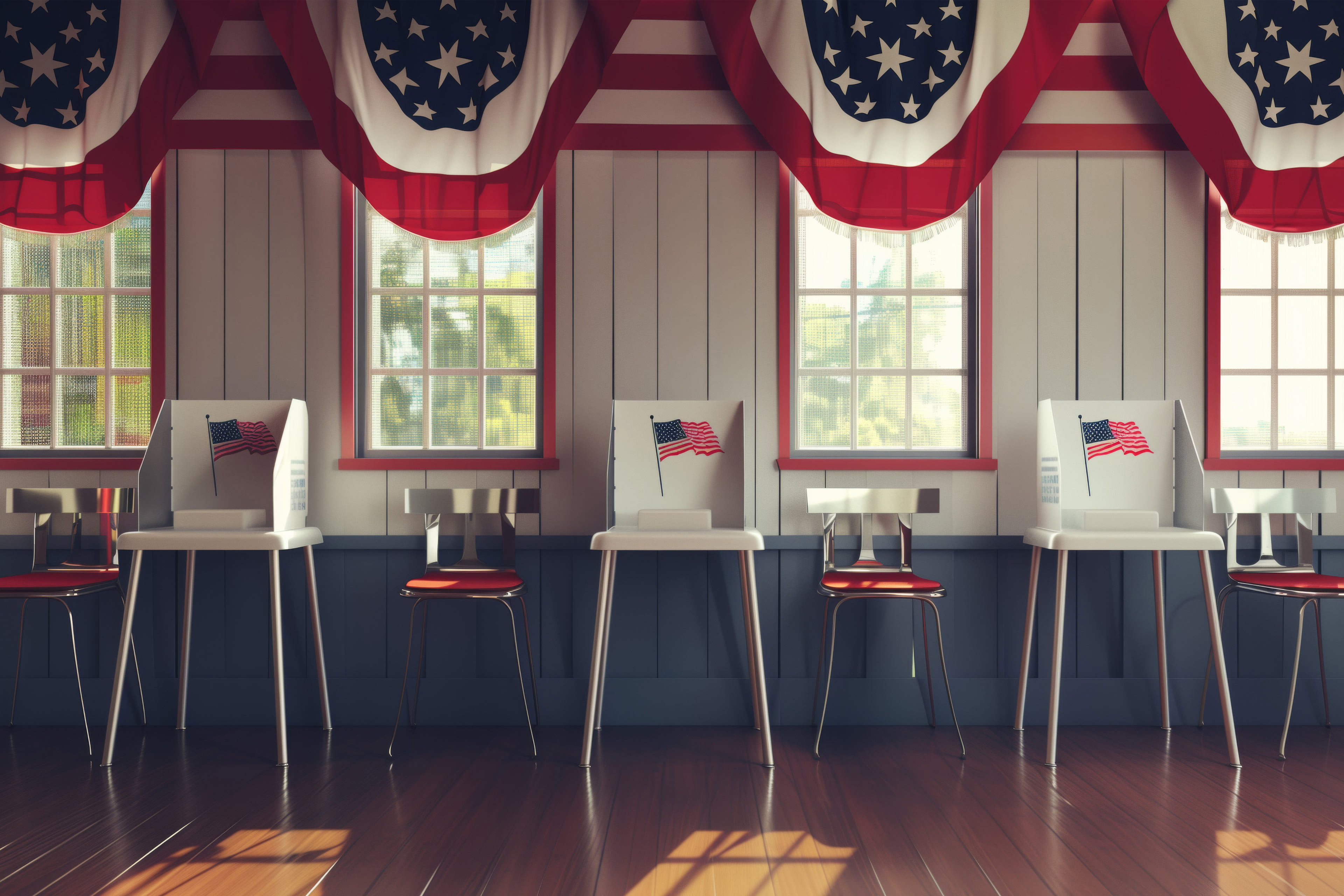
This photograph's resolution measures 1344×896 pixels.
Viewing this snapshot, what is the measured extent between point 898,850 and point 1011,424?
71.8 inches

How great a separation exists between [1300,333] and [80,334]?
16.8 ft

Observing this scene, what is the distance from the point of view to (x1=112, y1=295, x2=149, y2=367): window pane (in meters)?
3.22

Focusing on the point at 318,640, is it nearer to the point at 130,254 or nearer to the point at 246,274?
the point at 246,274

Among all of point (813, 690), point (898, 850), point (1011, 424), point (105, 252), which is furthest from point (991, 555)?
point (105, 252)

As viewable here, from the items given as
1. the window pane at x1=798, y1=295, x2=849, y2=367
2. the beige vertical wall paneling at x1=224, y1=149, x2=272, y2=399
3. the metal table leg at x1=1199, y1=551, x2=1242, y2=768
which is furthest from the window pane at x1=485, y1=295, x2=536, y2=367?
the metal table leg at x1=1199, y1=551, x2=1242, y2=768

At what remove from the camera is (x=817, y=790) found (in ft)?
7.80

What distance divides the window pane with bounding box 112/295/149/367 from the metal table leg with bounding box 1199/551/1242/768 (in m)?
4.18

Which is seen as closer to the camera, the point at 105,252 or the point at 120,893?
the point at 120,893

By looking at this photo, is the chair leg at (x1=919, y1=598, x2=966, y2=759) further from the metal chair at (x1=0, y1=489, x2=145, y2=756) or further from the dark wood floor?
the metal chair at (x1=0, y1=489, x2=145, y2=756)

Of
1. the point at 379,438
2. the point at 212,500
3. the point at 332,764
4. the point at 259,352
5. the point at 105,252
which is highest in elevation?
the point at 105,252

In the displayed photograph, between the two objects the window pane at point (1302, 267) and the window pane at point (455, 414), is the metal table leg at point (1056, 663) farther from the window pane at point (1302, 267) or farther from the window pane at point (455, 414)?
the window pane at point (455, 414)

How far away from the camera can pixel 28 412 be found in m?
3.22

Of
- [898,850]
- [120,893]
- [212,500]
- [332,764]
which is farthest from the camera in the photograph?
[212,500]

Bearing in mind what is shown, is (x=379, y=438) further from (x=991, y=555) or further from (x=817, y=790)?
(x=991, y=555)
